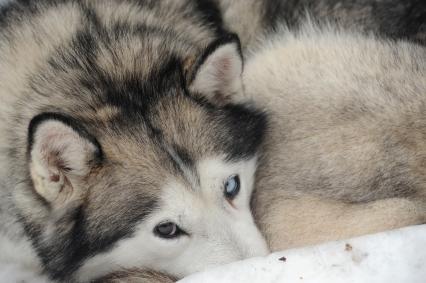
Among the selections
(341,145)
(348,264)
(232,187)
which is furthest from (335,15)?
(348,264)

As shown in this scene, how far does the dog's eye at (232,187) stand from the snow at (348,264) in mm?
307

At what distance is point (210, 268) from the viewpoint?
7.76 feet

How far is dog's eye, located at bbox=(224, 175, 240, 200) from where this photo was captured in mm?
2520

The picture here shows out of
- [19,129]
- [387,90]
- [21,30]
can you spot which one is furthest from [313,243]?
[21,30]

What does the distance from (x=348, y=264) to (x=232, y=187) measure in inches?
22.2

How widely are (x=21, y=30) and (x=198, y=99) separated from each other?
97 centimetres

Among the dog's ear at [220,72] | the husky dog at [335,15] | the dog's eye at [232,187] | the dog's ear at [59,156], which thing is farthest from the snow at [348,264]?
the husky dog at [335,15]

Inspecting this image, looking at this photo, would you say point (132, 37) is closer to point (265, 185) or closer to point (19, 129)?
point (19, 129)

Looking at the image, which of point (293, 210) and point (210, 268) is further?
point (293, 210)

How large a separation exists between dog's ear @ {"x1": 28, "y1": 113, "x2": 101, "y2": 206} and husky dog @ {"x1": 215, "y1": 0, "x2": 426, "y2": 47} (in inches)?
55.9

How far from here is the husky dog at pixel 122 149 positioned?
2352 mm

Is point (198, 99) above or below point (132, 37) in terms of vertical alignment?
below

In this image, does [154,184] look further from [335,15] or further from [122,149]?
[335,15]

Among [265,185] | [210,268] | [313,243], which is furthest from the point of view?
[265,185]
